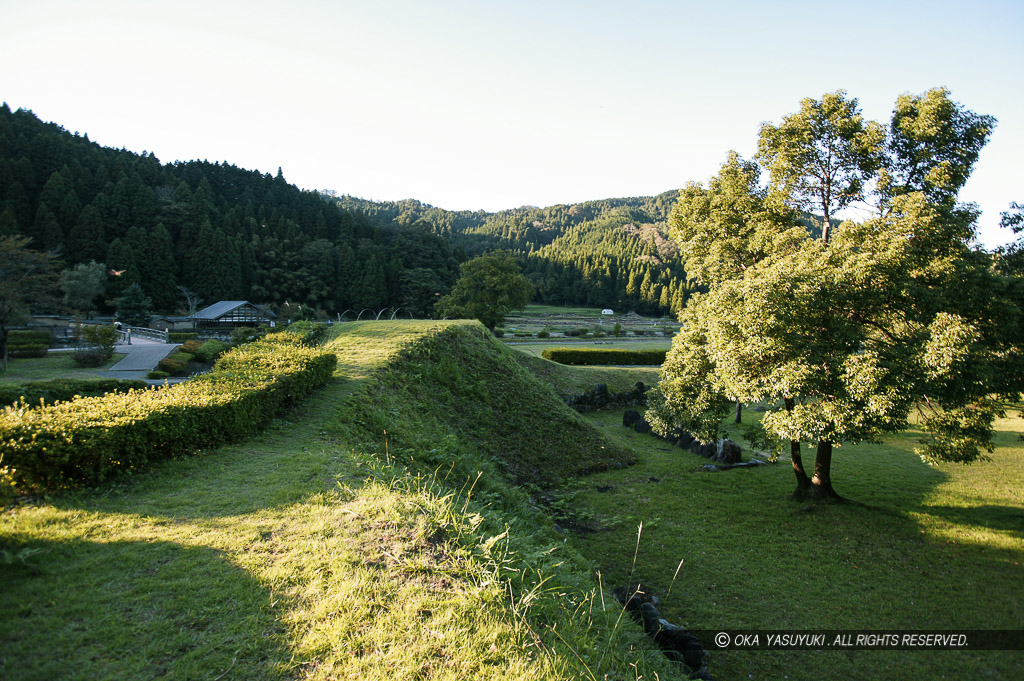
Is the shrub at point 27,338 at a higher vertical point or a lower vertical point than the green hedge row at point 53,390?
lower

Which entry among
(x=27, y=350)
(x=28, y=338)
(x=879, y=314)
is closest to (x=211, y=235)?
(x=28, y=338)

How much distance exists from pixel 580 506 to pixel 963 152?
9743mm

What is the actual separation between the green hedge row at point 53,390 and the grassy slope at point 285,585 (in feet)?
29.1

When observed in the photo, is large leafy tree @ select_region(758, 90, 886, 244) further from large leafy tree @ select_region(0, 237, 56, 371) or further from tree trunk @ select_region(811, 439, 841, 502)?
large leafy tree @ select_region(0, 237, 56, 371)

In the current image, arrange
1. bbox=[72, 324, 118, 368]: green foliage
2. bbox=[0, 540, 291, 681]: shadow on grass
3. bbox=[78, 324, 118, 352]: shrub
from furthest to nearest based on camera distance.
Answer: bbox=[78, 324, 118, 352]: shrub < bbox=[72, 324, 118, 368]: green foliage < bbox=[0, 540, 291, 681]: shadow on grass

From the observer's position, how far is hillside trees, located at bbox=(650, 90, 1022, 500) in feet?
23.9

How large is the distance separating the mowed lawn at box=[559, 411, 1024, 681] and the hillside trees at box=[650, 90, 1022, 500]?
75.7 inches

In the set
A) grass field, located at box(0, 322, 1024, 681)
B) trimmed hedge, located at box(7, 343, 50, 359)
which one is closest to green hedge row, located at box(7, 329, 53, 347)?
trimmed hedge, located at box(7, 343, 50, 359)

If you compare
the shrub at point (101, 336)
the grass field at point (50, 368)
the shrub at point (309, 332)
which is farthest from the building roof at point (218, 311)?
the shrub at point (309, 332)

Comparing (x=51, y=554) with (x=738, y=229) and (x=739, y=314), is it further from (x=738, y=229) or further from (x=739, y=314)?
(x=738, y=229)

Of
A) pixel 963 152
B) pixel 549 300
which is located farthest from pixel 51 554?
pixel 549 300

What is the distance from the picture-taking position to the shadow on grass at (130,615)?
2768 millimetres

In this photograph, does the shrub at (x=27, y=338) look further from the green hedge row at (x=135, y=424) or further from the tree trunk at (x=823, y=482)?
the tree trunk at (x=823, y=482)

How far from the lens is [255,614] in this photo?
325 cm
